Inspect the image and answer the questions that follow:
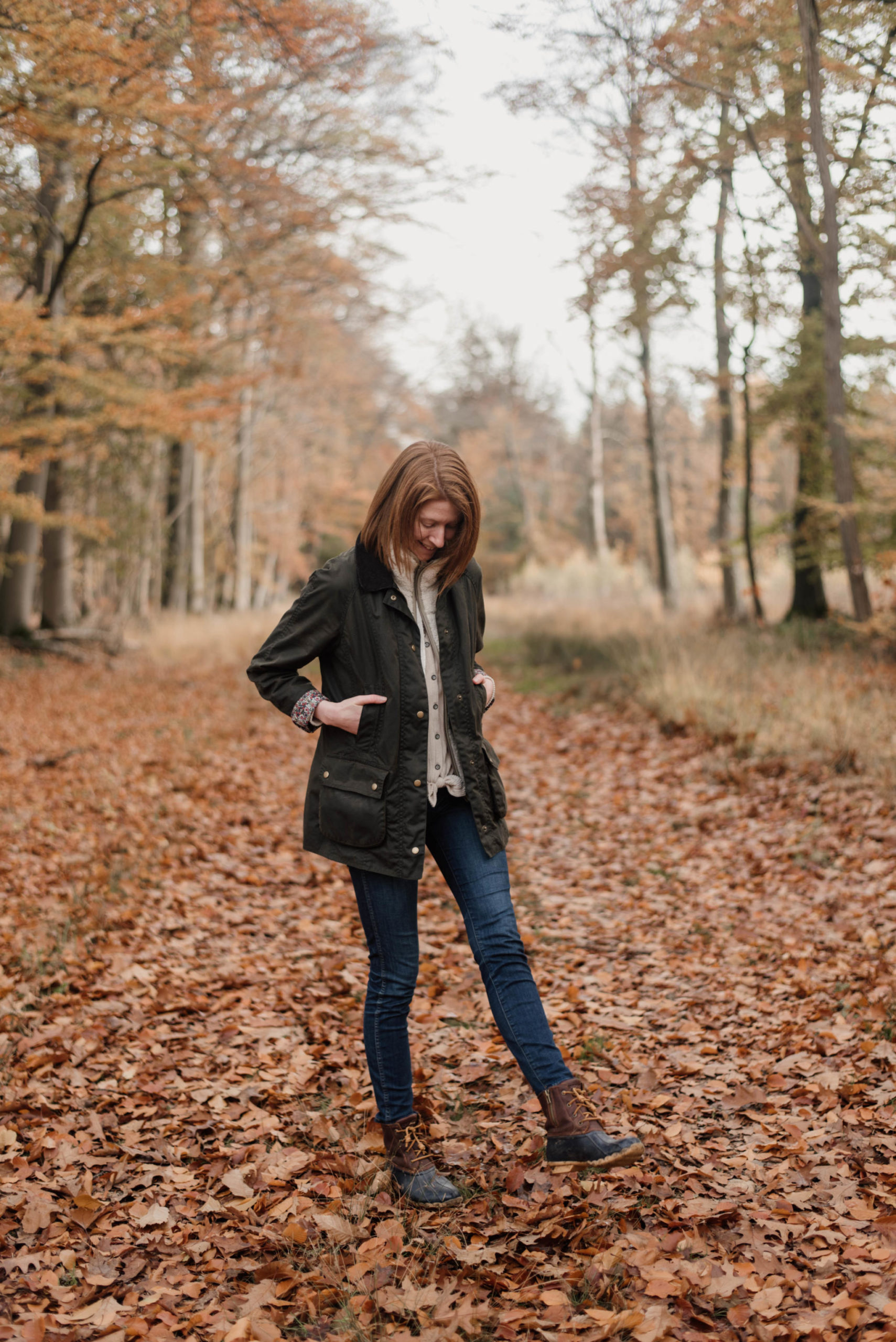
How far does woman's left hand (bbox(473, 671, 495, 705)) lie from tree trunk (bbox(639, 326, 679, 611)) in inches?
531

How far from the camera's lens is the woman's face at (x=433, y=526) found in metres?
3.02

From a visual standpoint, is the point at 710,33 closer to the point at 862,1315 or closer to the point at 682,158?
the point at 682,158

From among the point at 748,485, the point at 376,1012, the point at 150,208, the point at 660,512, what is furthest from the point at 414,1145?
the point at 660,512

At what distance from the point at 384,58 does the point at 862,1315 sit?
40.3 feet

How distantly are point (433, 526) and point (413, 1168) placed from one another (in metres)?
1.94

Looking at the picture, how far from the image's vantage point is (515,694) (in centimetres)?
1320

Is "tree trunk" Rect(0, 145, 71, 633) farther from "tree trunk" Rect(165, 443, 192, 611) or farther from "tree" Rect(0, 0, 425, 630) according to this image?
"tree trunk" Rect(165, 443, 192, 611)

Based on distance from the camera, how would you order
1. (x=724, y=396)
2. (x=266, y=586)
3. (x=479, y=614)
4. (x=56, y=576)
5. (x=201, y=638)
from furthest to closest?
(x=266, y=586) → (x=201, y=638) → (x=56, y=576) → (x=724, y=396) → (x=479, y=614)

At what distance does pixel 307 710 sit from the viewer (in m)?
3.04

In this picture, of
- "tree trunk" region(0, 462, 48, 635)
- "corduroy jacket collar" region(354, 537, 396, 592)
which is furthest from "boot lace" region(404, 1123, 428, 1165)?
"tree trunk" region(0, 462, 48, 635)

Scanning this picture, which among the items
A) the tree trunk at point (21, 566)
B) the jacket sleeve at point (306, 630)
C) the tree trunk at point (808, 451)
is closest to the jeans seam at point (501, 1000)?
the jacket sleeve at point (306, 630)

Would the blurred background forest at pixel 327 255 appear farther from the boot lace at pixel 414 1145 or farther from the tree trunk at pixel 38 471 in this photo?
the boot lace at pixel 414 1145

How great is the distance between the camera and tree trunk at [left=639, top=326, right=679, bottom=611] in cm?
1634

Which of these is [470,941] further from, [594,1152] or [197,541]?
[197,541]
